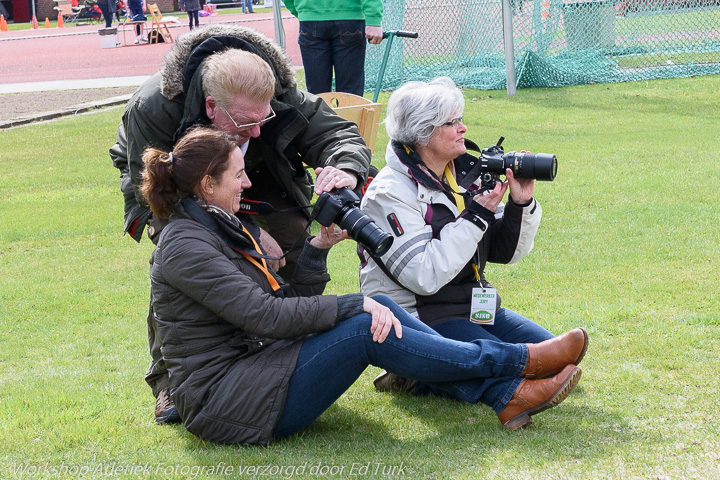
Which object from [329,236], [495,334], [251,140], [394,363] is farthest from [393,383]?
[251,140]

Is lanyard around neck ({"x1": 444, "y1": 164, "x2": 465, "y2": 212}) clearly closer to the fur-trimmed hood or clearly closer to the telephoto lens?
the telephoto lens

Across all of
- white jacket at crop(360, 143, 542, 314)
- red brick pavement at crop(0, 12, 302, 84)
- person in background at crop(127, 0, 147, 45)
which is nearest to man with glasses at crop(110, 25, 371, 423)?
white jacket at crop(360, 143, 542, 314)

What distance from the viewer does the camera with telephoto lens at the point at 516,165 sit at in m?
3.58

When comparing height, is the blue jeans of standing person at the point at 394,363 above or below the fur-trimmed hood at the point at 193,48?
below

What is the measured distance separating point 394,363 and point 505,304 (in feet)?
5.75

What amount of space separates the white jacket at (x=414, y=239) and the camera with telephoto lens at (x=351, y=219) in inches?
7.4

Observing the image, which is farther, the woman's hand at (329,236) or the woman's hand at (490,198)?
the woman's hand at (490,198)

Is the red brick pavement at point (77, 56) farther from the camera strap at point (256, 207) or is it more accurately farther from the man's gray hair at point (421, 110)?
the man's gray hair at point (421, 110)

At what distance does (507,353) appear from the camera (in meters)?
3.30

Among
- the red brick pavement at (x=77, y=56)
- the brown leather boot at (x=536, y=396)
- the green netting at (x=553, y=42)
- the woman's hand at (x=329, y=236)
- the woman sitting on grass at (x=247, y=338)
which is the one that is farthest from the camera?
the red brick pavement at (x=77, y=56)

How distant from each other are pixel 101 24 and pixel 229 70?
111 ft

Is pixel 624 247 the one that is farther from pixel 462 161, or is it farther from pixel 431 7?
pixel 431 7

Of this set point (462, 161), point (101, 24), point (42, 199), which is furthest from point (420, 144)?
point (101, 24)

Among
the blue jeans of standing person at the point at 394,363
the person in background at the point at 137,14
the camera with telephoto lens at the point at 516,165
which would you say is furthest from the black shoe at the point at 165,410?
the person in background at the point at 137,14
